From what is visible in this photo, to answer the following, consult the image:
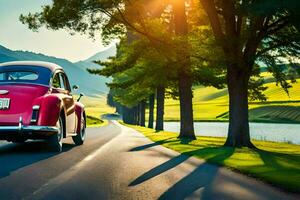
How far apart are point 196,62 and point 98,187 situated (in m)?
16.2

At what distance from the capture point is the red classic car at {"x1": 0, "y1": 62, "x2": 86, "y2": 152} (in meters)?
12.0

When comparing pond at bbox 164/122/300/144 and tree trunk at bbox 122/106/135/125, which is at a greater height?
tree trunk at bbox 122/106/135/125

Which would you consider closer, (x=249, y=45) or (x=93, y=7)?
(x=249, y=45)

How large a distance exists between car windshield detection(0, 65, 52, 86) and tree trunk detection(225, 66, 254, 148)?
30.5 ft

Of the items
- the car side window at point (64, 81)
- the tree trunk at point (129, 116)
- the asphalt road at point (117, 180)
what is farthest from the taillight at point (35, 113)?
the tree trunk at point (129, 116)

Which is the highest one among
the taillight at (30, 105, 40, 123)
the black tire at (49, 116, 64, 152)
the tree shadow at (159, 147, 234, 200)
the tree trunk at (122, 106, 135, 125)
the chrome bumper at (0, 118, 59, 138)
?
the tree trunk at (122, 106, 135, 125)

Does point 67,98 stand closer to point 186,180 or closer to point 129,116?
point 186,180

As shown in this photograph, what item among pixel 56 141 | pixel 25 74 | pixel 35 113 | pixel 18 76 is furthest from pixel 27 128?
pixel 18 76

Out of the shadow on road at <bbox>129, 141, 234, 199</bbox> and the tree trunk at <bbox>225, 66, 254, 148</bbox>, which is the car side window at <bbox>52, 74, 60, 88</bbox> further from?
the tree trunk at <bbox>225, 66, 254, 148</bbox>

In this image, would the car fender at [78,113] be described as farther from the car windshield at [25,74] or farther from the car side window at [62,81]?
the car windshield at [25,74]

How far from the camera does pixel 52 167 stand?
9414mm

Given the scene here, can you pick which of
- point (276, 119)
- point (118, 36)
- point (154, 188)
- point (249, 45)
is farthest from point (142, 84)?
point (276, 119)

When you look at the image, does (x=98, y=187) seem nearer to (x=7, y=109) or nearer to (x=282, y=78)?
(x=7, y=109)

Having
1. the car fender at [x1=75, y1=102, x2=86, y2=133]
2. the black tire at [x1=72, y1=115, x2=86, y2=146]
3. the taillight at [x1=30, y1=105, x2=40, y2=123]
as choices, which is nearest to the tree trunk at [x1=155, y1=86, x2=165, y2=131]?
the black tire at [x1=72, y1=115, x2=86, y2=146]
